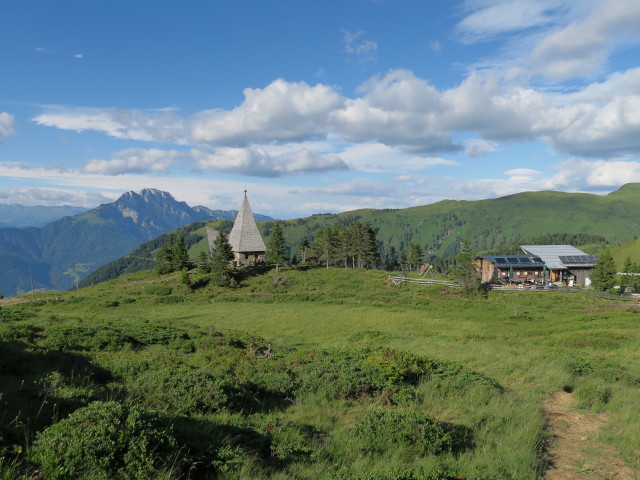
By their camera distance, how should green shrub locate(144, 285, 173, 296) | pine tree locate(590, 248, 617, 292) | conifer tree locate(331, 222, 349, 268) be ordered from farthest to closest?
conifer tree locate(331, 222, 349, 268), pine tree locate(590, 248, 617, 292), green shrub locate(144, 285, 173, 296)

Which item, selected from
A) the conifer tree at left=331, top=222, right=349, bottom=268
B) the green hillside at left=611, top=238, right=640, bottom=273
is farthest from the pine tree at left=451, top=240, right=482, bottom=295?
the green hillside at left=611, top=238, right=640, bottom=273

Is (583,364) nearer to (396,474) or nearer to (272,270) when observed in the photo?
(396,474)

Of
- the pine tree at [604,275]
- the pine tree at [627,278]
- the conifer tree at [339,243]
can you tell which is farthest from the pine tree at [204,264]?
the pine tree at [627,278]

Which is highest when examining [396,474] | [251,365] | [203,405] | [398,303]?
[396,474]

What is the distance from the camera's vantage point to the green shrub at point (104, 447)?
5.19 m

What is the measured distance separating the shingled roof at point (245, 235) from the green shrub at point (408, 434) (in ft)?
195

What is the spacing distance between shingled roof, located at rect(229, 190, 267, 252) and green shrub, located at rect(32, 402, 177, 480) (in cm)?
6040

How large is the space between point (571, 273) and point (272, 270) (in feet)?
229

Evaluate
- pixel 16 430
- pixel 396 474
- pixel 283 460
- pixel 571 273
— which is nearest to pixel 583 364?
pixel 396 474

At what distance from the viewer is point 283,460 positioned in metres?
6.57

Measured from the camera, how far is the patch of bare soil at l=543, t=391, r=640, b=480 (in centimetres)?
724

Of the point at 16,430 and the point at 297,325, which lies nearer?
the point at 16,430

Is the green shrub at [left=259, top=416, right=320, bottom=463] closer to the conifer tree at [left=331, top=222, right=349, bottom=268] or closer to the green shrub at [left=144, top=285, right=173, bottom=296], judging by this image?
the green shrub at [left=144, top=285, right=173, bottom=296]

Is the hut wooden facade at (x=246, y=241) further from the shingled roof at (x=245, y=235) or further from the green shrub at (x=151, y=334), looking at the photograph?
the green shrub at (x=151, y=334)
